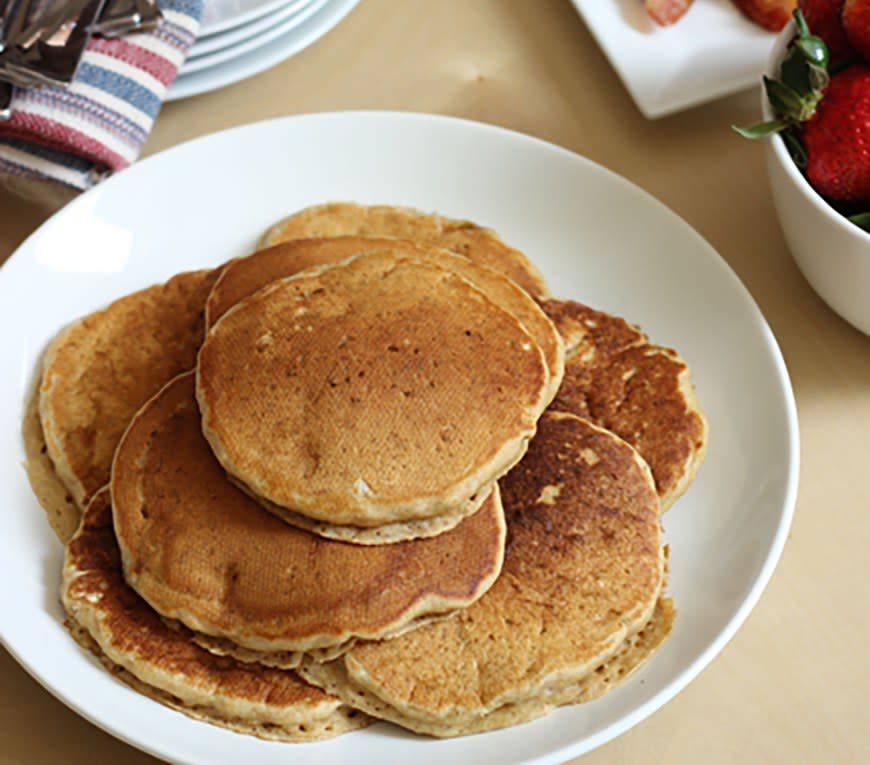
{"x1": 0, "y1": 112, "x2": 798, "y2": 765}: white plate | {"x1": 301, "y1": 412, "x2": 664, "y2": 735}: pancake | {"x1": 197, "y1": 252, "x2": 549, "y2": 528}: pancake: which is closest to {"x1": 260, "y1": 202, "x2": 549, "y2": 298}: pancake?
{"x1": 0, "y1": 112, "x2": 798, "y2": 765}: white plate

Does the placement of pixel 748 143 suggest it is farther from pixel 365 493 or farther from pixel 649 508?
pixel 365 493

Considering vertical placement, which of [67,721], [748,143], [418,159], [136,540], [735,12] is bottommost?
[67,721]

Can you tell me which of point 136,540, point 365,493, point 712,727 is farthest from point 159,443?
point 712,727

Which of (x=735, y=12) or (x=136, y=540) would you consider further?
(x=735, y=12)

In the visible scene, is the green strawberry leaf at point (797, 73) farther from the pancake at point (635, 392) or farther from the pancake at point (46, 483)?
the pancake at point (46, 483)

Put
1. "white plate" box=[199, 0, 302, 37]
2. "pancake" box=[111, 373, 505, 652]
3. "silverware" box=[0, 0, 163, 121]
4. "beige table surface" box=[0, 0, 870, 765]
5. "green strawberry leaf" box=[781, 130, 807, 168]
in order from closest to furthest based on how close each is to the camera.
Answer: "pancake" box=[111, 373, 505, 652]
"beige table surface" box=[0, 0, 870, 765]
"green strawberry leaf" box=[781, 130, 807, 168]
"silverware" box=[0, 0, 163, 121]
"white plate" box=[199, 0, 302, 37]

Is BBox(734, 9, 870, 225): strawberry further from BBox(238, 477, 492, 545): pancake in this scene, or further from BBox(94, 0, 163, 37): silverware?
BBox(94, 0, 163, 37): silverware
